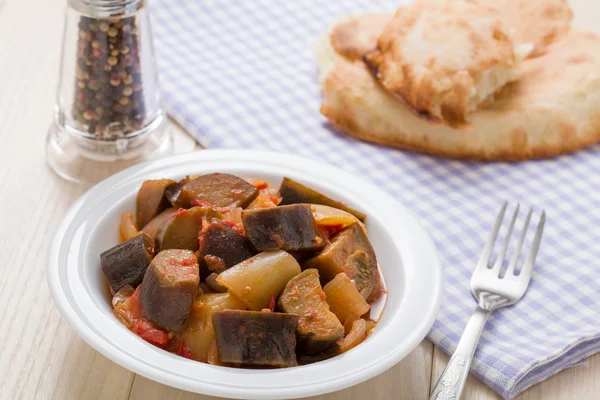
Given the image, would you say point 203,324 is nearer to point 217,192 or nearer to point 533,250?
point 217,192

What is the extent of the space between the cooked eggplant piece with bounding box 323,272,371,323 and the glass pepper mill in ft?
3.62

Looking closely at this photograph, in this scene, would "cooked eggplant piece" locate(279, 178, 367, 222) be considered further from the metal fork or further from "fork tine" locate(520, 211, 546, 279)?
"fork tine" locate(520, 211, 546, 279)

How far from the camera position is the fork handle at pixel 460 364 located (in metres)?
2.01

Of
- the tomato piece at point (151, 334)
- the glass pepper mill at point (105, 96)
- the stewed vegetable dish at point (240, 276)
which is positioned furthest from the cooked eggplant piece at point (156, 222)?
the glass pepper mill at point (105, 96)

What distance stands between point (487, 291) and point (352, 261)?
531 mm

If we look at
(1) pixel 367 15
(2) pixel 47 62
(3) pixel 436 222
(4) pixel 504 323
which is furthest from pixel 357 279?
(2) pixel 47 62

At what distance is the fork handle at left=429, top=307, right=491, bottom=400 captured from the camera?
201cm

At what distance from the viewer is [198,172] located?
2.46m

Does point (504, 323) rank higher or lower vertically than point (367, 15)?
lower

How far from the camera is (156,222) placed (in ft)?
7.35

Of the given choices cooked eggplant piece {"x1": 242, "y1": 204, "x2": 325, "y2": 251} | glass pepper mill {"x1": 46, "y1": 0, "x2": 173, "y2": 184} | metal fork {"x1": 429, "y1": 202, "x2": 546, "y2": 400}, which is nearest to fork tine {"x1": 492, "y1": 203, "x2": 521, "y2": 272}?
metal fork {"x1": 429, "y1": 202, "x2": 546, "y2": 400}

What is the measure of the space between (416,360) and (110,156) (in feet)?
4.30

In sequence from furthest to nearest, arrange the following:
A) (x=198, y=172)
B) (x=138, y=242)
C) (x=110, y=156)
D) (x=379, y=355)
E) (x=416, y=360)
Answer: (x=110, y=156), (x=198, y=172), (x=416, y=360), (x=138, y=242), (x=379, y=355)

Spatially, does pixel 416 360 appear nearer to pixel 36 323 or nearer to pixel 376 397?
pixel 376 397
